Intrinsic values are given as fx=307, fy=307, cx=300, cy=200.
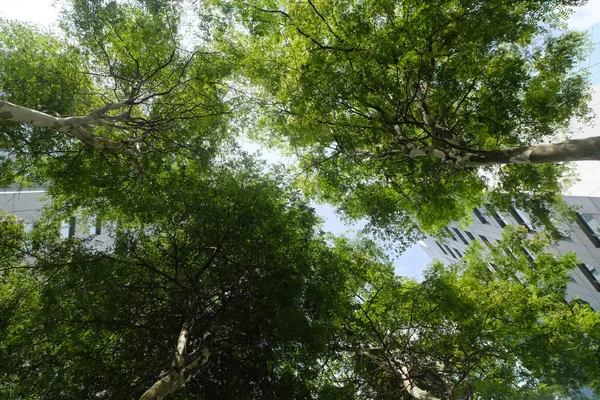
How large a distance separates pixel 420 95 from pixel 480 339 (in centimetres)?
821

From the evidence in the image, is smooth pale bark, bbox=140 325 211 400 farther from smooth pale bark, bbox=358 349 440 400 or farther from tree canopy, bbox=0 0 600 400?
smooth pale bark, bbox=358 349 440 400

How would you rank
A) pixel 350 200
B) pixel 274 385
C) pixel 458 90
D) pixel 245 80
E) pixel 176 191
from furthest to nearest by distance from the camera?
pixel 350 200 → pixel 245 80 → pixel 176 191 → pixel 458 90 → pixel 274 385

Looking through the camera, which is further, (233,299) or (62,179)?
(62,179)

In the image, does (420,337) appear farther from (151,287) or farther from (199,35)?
(199,35)

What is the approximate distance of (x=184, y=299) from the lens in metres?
9.17

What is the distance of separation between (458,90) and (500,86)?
1.06m

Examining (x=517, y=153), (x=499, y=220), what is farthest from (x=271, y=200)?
(x=499, y=220)

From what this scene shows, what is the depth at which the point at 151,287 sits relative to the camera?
8586mm

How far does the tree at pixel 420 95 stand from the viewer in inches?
319

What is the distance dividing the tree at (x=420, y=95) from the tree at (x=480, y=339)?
2.75m

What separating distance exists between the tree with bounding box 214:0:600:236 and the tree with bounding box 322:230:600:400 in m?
2.75

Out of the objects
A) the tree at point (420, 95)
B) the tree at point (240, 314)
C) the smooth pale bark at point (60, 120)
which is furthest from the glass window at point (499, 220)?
the smooth pale bark at point (60, 120)

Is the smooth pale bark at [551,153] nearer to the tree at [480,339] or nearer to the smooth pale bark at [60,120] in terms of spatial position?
the tree at [480,339]

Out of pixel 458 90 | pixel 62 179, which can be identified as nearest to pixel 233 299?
pixel 62 179
